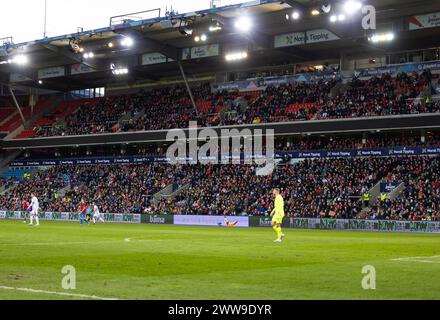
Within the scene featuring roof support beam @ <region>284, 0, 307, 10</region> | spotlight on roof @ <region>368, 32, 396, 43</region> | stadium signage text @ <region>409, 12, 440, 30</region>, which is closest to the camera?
roof support beam @ <region>284, 0, 307, 10</region>

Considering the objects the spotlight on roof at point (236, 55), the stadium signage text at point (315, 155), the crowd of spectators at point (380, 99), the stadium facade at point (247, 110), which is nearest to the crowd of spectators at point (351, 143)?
the stadium facade at point (247, 110)

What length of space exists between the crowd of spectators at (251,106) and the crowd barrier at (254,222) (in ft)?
38.0

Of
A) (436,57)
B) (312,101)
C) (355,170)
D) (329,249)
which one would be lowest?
(329,249)

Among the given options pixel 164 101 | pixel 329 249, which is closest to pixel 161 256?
pixel 329 249

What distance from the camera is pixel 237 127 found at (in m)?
62.2

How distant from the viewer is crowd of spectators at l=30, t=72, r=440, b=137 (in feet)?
187

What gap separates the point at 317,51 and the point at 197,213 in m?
20.8

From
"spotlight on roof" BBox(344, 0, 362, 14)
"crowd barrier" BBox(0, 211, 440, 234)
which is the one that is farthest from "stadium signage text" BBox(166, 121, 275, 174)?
"spotlight on roof" BBox(344, 0, 362, 14)

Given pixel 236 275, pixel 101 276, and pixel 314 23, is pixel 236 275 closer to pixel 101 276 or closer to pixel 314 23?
pixel 101 276

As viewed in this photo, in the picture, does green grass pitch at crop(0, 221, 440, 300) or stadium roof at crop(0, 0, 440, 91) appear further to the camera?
stadium roof at crop(0, 0, 440, 91)

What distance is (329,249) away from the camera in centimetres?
2433

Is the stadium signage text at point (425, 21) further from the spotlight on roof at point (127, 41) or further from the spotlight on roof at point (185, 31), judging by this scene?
the spotlight on roof at point (127, 41)

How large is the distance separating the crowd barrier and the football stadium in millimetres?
106

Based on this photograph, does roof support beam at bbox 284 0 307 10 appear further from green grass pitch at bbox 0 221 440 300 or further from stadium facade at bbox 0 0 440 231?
green grass pitch at bbox 0 221 440 300
